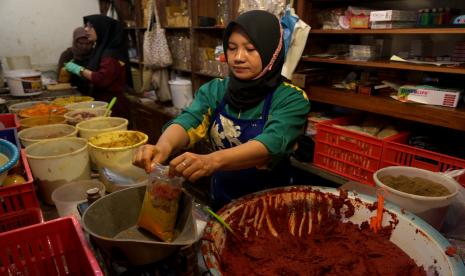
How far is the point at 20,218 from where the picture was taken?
1.11m

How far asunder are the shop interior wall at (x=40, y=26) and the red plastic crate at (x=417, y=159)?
15.1 feet

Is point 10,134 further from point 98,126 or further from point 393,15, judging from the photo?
point 393,15

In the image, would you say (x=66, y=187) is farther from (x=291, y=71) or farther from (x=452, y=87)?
(x=452, y=87)

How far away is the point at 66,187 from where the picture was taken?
132cm

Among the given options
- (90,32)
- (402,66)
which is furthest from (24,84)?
(402,66)

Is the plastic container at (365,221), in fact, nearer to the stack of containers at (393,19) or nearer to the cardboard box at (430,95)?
the cardboard box at (430,95)

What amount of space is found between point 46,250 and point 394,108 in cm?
194

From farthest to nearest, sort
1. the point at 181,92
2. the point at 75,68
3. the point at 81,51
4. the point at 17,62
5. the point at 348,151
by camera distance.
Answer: the point at 17,62 → the point at 181,92 → the point at 81,51 → the point at 75,68 → the point at 348,151

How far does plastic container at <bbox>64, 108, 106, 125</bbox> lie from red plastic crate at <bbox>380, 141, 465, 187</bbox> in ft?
5.99

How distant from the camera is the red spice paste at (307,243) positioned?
971 mm

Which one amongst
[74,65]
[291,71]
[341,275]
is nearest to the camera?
[341,275]

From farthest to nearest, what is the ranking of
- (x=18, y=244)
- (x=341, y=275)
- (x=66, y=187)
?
(x=66, y=187) → (x=341, y=275) → (x=18, y=244)

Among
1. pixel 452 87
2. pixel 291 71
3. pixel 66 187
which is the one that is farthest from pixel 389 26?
pixel 66 187

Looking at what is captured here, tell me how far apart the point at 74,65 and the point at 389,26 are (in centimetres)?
295
